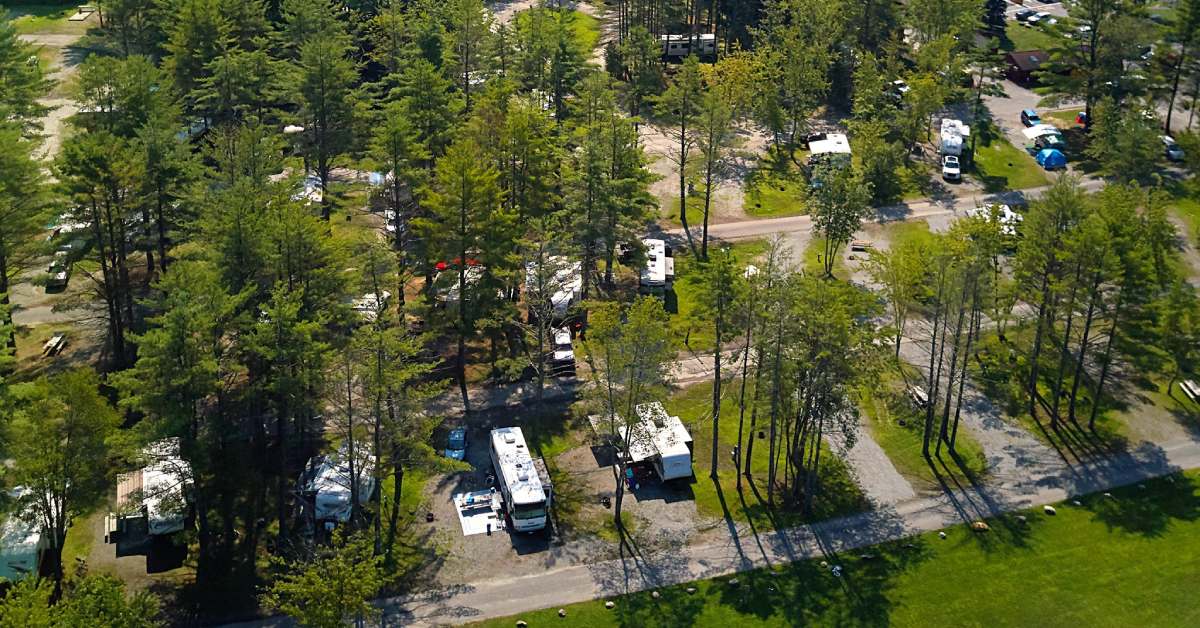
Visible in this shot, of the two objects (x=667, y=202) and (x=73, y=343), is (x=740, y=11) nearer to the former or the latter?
(x=667, y=202)

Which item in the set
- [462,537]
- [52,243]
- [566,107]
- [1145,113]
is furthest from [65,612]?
[1145,113]

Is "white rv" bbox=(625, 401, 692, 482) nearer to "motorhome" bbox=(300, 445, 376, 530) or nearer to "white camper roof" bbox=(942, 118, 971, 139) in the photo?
"motorhome" bbox=(300, 445, 376, 530)

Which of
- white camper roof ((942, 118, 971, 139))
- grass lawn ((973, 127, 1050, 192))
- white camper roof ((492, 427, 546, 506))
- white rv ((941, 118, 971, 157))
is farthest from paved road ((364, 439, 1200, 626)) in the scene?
white camper roof ((942, 118, 971, 139))

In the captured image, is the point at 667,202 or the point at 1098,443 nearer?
the point at 1098,443

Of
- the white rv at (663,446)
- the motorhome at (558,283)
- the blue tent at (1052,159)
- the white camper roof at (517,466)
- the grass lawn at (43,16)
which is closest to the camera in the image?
the white camper roof at (517,466)

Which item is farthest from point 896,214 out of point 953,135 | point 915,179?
point 953,135

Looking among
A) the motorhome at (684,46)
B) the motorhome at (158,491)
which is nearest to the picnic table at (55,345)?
the motorhome at (158,491)

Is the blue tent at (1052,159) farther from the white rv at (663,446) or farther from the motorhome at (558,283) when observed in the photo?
the white rv at (663,446)
